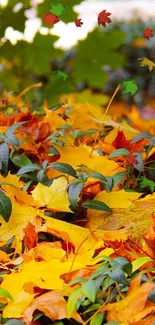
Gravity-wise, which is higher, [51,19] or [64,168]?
[51,19]

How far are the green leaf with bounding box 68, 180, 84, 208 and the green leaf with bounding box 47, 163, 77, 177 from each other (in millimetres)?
52

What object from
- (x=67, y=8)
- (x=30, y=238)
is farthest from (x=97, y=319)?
(x=67, y=8)

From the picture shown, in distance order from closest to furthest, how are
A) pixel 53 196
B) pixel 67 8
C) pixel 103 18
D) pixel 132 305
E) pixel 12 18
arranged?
1. pixel 132 305
2. pixel 53 196
3. pixel 103 18
4. pixel 67 8
5. pixel 12 18

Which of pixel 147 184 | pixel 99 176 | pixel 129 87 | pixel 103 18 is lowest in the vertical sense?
pixel 147 184

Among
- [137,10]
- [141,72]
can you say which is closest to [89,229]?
[141,72]

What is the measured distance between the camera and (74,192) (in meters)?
1.37

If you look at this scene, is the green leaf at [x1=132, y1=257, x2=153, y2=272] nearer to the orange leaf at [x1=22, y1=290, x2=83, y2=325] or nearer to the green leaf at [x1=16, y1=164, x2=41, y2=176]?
the orange leaf at [x1=22, y1=290, x2=83, y2=325]

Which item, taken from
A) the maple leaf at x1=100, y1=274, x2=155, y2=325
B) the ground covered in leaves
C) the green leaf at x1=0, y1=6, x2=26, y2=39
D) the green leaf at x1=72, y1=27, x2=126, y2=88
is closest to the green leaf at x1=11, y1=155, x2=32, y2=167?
the ground covered in leaves

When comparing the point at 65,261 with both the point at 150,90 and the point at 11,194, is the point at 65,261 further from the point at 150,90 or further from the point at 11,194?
the point at 150,90

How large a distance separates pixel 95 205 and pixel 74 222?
0.07 meters

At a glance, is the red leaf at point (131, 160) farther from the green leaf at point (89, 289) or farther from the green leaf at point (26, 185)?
the green leaf at point (89, 289)

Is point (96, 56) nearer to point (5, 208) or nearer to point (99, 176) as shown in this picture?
point (99, 176)

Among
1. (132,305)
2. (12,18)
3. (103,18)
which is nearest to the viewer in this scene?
(132,305)

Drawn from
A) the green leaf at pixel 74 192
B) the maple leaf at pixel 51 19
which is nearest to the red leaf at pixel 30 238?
the green leaf at pixel 74 192
